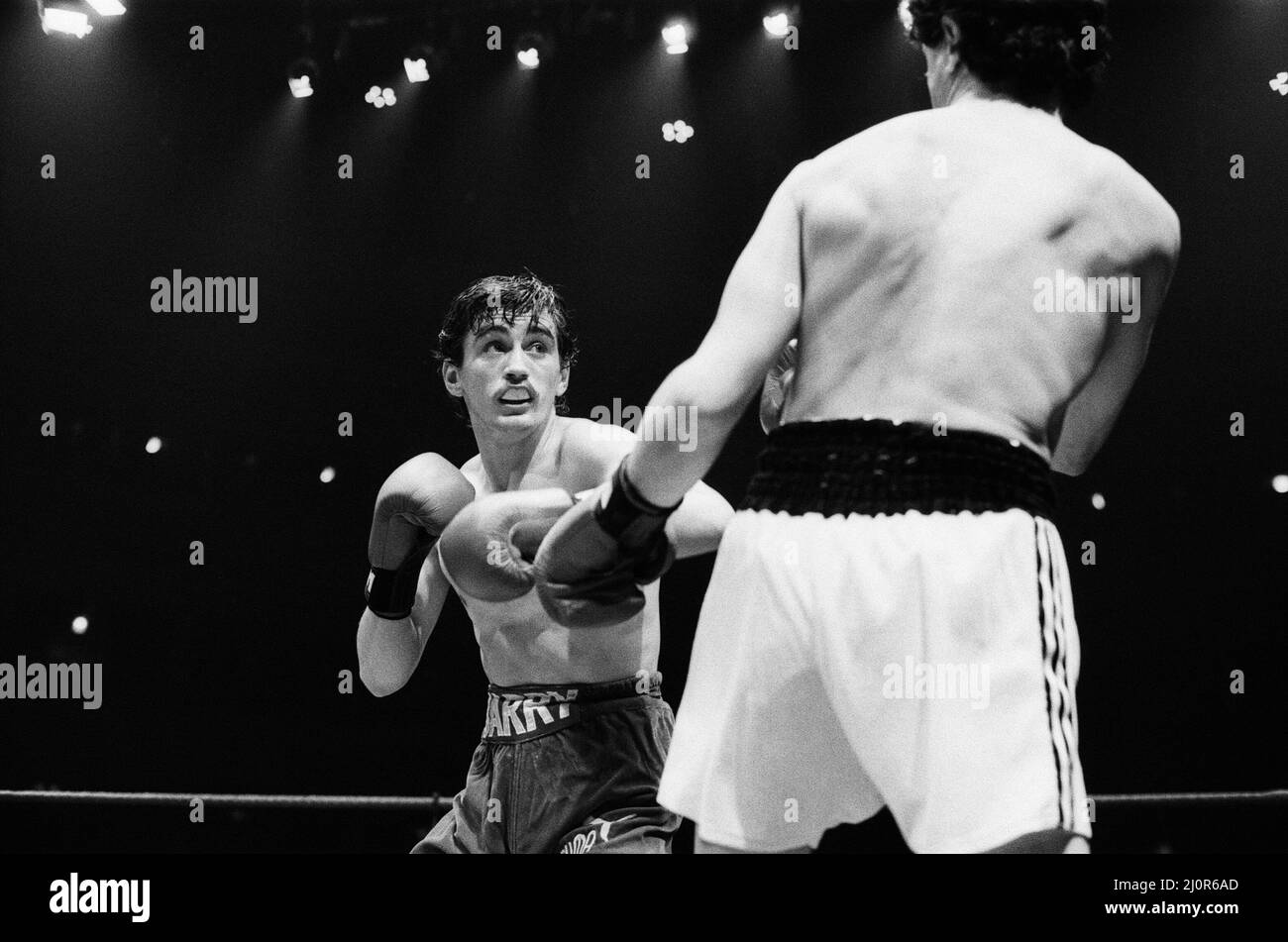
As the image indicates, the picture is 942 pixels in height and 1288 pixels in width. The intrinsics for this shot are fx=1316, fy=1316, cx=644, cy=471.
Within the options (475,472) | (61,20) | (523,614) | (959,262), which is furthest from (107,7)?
(959,262)

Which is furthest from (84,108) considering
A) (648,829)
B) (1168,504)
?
(1168,504)

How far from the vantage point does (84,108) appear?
3.35 metres

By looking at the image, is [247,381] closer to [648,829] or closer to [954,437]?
[648,829]

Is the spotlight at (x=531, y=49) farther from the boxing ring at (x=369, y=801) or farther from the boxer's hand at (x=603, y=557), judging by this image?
the boxer's hand at (x=603, y=557)

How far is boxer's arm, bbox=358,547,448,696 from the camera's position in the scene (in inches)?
87.3

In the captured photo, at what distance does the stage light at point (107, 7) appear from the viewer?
10.3ft

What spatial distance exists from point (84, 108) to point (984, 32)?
2.65 meters

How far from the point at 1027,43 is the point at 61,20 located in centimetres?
266

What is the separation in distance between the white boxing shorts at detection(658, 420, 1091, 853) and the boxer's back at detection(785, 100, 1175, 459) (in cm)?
5

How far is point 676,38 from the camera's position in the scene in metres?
3.37

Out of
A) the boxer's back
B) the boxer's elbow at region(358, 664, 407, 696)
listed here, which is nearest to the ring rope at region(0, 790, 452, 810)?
the boxer's elbow at region(358, 664, 407, 696)

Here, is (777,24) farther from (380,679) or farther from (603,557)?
(603,557)
